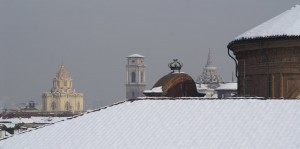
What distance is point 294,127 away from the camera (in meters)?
21.1

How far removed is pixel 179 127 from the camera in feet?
72.7

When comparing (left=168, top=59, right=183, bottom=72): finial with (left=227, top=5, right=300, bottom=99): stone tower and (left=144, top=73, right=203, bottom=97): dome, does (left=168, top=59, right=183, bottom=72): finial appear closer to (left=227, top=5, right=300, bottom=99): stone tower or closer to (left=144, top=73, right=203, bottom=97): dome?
(left=144, top=73, right=203, bottom=97): dome

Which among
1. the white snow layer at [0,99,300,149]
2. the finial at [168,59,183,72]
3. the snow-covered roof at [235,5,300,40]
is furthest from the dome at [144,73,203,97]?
the white snow layer at [0,99,300,149]

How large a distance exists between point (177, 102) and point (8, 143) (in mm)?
5011

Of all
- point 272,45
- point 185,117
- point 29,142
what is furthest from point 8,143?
point 272,45

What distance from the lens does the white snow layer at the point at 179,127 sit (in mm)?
20891

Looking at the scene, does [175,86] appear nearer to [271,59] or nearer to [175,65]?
[175,65]

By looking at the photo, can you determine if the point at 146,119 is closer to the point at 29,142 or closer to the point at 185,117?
the point at 185,117

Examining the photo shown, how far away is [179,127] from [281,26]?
31.1 feet

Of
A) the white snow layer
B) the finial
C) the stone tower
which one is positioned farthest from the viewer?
the finial

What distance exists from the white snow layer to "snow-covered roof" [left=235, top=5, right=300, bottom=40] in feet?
22.7

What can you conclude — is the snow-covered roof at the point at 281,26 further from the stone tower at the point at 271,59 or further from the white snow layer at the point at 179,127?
the white snow layer at the point at 179,127

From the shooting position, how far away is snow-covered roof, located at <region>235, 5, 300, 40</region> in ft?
97.1

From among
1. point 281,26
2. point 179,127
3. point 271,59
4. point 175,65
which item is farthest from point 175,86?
point 179,127
